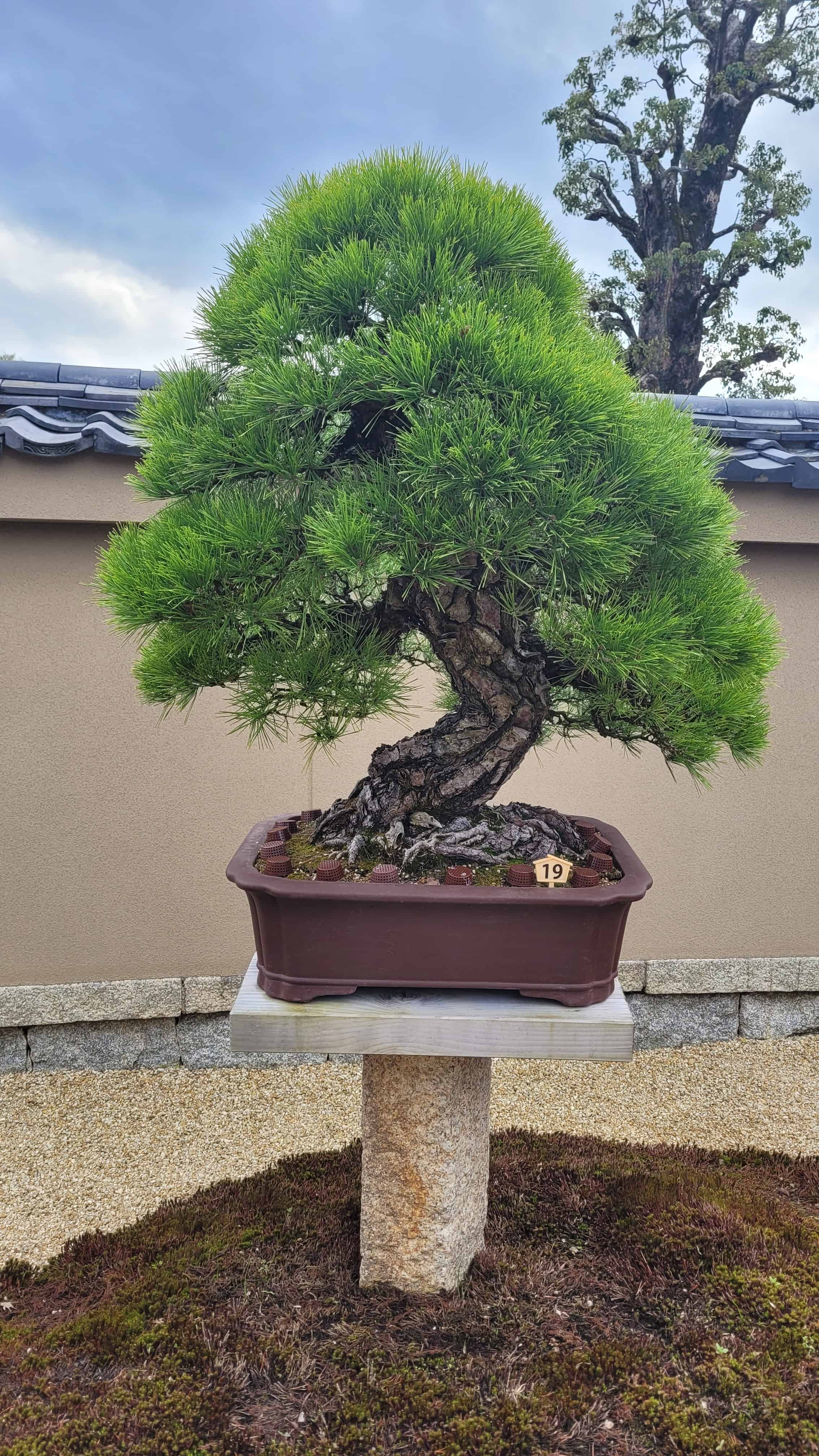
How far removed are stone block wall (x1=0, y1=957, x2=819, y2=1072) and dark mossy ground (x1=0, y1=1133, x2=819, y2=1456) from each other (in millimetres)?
1118

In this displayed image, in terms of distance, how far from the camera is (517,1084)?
308 cm

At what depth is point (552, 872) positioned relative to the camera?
1234 mm

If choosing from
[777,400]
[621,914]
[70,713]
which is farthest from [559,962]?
[777,400]

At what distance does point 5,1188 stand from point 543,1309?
5.78 ft

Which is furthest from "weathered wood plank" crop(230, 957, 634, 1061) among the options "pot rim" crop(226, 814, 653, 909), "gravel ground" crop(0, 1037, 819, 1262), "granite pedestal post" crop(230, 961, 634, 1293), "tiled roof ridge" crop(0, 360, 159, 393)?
"tiled roof ridge" crop(0, 360, 159, 393)

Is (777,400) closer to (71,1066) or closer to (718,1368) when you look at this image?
(718,1368)

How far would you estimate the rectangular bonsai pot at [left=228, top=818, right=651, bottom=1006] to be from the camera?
46.3 inches

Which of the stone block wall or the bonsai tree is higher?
the bonsai tree

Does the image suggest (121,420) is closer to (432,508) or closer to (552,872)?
(432,508)

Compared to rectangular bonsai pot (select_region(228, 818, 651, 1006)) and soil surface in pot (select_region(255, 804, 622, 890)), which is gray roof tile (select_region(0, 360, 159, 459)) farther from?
rectangular bonsai pot (select_region(228, 818, 651, 1006))

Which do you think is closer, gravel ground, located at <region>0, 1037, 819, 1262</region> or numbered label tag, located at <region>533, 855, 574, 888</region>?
numbered label tag, located at <region>533, 855, 574, 888</region>

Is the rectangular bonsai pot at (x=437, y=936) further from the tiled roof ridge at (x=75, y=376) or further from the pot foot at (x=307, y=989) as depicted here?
the tiled roof ridge at (x=75, y=376)

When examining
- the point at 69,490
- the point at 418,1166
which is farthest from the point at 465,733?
the point at 69,490

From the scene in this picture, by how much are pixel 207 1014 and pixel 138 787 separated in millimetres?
855
